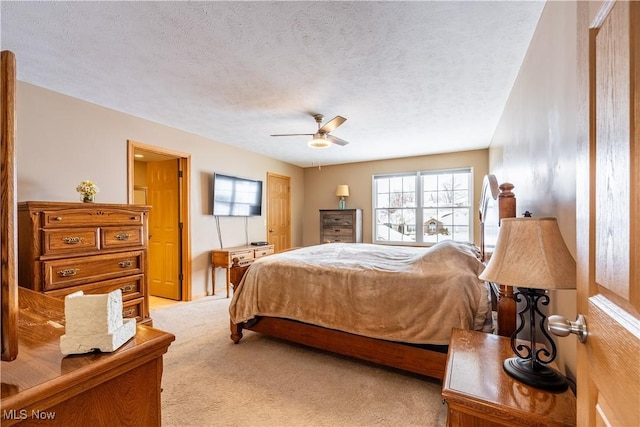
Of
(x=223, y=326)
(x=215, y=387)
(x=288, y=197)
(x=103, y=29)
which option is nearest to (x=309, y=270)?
(x=215, y=387)

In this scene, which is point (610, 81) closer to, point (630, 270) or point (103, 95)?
point (630, 270)

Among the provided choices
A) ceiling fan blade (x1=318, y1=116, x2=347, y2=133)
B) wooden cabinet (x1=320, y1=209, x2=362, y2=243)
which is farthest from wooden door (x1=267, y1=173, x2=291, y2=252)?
ceiling fan blade (x1=318, y1=116, x2=347, y2=133)

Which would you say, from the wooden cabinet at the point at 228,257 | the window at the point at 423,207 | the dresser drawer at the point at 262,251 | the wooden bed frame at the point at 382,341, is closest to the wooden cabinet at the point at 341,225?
the window at the point at 423,207

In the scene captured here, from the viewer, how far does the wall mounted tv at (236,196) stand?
14.3 feet

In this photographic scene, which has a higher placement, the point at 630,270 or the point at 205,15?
the point at 205,15

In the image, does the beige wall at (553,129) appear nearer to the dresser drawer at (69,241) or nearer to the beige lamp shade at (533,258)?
the beige lamp shade at (533,258)

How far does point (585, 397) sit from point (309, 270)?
1.84 metres

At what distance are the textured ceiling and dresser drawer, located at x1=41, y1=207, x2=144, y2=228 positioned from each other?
3.87 feet

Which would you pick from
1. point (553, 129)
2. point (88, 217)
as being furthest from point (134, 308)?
point (553, 129)

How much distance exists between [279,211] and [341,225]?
1384 mm

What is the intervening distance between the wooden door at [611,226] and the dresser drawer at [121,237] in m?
3.19

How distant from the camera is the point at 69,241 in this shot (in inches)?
90.0

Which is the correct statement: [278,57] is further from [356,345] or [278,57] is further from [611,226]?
[356,345]

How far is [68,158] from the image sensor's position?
2793 mm
